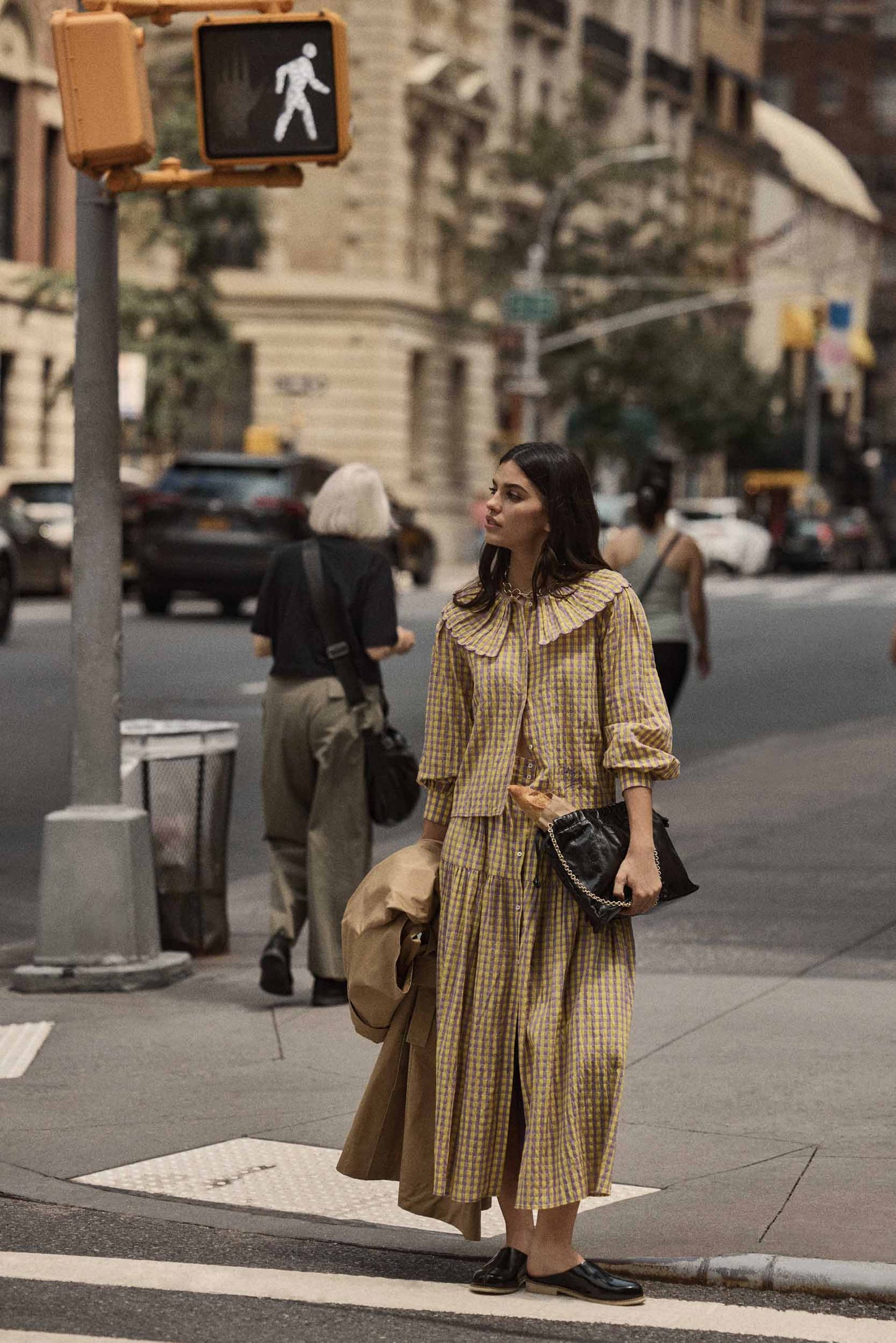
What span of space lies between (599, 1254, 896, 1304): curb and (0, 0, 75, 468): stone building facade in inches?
1537

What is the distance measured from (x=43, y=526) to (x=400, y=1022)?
2884 cm

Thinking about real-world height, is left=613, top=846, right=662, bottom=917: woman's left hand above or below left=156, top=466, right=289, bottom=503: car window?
above

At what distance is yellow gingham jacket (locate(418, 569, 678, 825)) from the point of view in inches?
211

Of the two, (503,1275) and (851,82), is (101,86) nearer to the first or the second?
(503,1275)

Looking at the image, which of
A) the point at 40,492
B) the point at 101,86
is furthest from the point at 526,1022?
the point at 40,492

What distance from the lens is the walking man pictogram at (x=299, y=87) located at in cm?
866

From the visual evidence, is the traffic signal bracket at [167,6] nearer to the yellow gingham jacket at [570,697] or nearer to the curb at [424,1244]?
the yellow gingham jacket at [570,697]

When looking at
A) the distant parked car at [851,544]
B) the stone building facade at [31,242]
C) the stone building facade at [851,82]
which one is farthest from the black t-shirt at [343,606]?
the stone building facade at [851,82]

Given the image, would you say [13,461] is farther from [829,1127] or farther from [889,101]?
[889,101]

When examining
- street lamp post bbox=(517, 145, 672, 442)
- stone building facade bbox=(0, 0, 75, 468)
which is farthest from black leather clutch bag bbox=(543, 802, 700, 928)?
street lamp post bbox=(517, 145, 672, 442)

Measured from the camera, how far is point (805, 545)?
58688 millimetres

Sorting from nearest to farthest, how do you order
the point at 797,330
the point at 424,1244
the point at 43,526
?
the point at 424,1244, the point at 43,526, the point at 797,330

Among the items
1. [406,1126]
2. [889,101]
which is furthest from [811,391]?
[406,1126]

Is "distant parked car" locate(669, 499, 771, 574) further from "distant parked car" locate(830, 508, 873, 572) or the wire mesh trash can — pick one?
the wire mesh trash can
